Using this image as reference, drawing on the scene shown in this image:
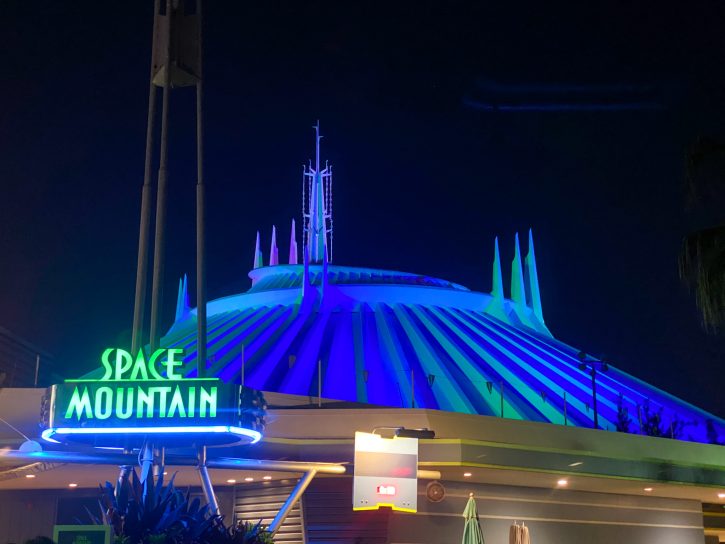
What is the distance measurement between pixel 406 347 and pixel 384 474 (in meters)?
9.81

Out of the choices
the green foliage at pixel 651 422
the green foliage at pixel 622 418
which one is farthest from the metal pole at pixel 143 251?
the green foliage at pixel 651 422

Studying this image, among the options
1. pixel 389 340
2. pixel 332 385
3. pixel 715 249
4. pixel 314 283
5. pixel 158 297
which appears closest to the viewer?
pixel 715 249

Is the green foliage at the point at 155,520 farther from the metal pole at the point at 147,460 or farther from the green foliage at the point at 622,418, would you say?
the green foliage at the point at 622,418

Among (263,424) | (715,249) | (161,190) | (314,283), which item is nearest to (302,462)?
(263,424)

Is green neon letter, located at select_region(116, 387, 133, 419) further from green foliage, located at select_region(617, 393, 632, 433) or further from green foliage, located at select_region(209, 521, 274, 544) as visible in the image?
green foliage, located at select_region(617, 393, 632, 433)

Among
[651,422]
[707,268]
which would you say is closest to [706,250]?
[707,268]

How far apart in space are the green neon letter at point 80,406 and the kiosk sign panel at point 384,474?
4.56 metres

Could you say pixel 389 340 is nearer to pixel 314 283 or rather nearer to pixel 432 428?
pixel 314 283

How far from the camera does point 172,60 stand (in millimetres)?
18953

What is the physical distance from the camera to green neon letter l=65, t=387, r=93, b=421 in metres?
16.7

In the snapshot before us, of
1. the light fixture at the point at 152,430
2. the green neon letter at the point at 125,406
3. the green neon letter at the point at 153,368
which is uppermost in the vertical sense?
the green neon letter at the point at 153,368

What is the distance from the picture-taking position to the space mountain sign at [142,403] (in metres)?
16.5

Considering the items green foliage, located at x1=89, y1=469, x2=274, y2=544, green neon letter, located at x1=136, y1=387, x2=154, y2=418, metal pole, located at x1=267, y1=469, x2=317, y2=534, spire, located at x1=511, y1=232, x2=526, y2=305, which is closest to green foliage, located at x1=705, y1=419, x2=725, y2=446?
spire, located at x1=511, y1=232, x2=526, y2=305

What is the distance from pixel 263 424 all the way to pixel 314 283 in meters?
15.2
